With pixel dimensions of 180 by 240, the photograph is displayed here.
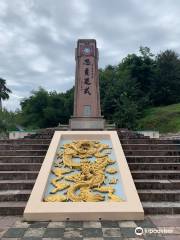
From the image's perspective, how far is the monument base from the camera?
13.3 meters

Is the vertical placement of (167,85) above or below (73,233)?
above

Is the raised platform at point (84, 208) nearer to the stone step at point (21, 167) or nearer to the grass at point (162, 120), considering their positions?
the stone step at point (21, 167)

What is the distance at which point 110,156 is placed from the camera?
20.9 feet

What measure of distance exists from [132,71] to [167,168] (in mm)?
28099

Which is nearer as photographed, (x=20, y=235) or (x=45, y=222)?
(x=20, y=235)

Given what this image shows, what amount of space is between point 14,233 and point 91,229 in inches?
42.4

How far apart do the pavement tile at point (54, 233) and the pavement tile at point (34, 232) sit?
0.22 feet

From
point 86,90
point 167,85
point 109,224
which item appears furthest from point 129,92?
point 109,224

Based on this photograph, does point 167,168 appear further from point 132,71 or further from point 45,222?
point 132,71

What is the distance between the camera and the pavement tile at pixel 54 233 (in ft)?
12.4

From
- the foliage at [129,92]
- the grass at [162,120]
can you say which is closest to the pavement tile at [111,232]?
the grass at [162,120]

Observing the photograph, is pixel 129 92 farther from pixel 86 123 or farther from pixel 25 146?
pixel 25 146

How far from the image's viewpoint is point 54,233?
3.89 m

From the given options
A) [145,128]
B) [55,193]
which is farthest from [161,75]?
[55,193]
